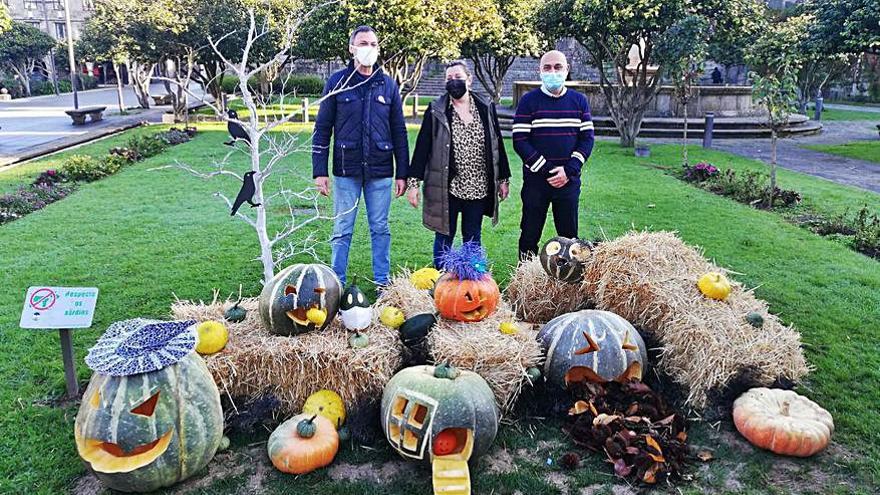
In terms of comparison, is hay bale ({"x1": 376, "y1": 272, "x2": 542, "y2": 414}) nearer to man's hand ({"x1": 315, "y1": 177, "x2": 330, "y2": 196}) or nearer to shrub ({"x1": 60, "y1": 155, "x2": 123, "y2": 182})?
man's hand ({"x1": 315, "y1": 177, "x2": 330, "y2": 196})

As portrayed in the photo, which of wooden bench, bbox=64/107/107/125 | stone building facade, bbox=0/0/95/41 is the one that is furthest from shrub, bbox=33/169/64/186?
stone building facade, bbox=0/0/95/41

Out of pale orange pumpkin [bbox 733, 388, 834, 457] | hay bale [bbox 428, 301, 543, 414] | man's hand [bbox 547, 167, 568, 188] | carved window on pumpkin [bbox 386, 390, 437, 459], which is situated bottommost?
pale orange pumpkin [bbox 733, 388, 834, 457]

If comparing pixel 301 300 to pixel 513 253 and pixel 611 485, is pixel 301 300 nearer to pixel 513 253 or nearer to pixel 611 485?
pixel 611 485

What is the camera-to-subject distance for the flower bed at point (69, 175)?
10281 millimetres

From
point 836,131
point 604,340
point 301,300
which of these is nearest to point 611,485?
point 604,340

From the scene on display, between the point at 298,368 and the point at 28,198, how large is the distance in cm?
912

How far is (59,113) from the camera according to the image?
99.9ft

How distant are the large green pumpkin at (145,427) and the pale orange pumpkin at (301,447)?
0.41m

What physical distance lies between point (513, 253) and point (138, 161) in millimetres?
11647

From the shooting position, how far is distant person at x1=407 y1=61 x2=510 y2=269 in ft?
17.9

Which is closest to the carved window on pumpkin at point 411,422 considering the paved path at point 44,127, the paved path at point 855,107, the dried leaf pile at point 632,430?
the dried leaf pile at point 632,430

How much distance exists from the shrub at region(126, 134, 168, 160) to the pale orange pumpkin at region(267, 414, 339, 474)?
1414 cm

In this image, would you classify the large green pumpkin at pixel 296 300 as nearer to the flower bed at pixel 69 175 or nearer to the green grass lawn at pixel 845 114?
the flower bed at pixel 69 175

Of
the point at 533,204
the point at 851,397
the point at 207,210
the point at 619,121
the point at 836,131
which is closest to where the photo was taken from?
the point at 851,397
